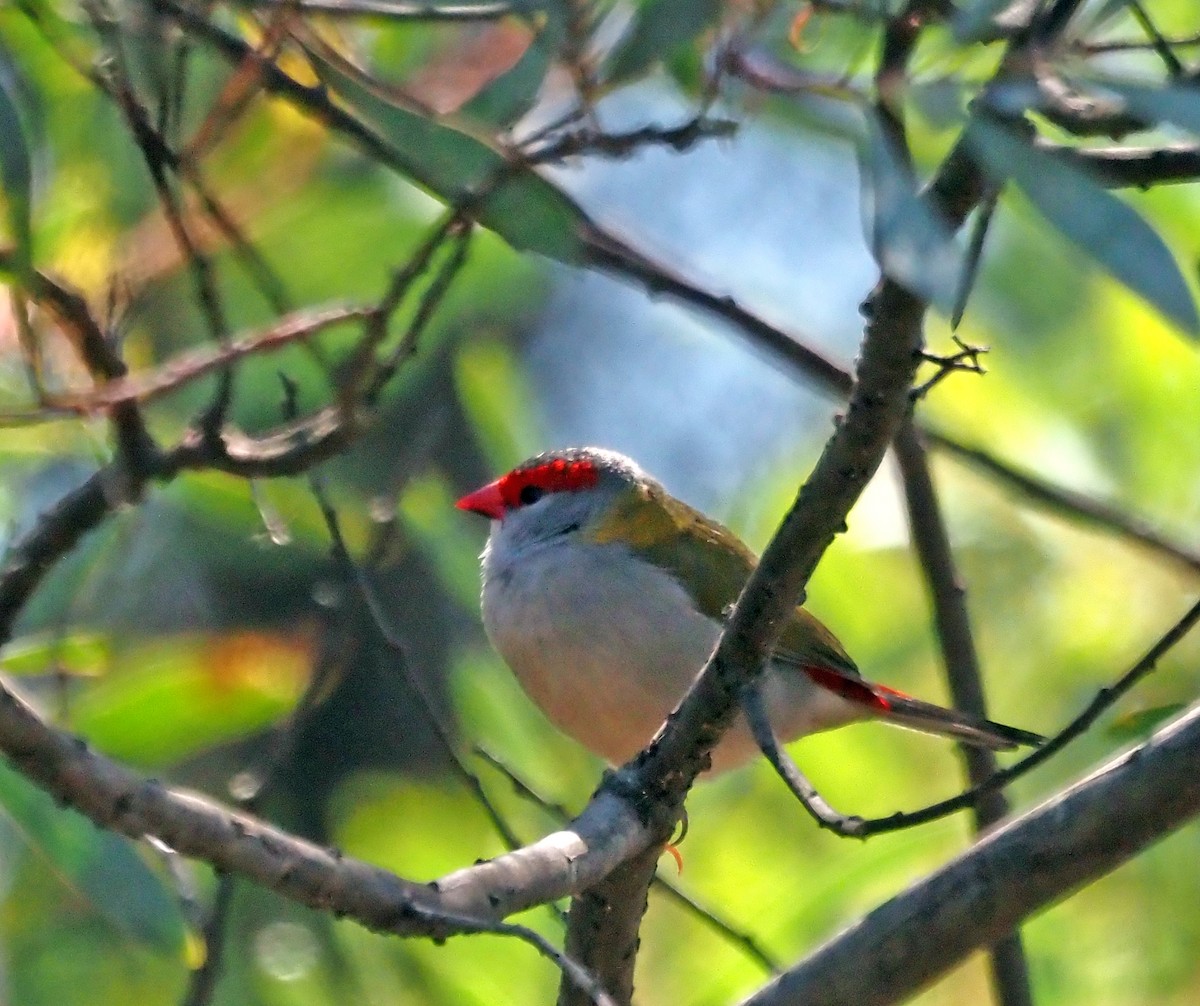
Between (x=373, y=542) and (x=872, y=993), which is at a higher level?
(x=373, y=542)

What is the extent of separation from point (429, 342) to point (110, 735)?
1.19 m

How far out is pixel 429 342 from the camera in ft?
11.5

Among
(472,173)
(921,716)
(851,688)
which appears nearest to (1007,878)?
(472,173)

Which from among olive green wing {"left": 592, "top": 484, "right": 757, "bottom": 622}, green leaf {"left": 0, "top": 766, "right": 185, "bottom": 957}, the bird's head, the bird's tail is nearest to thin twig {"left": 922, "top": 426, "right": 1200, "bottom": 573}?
the bird's tail

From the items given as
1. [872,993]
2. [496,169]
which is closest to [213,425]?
[496,169]

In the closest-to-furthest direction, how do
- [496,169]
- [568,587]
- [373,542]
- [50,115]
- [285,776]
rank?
[496,169] → [50,115] → [373,542] → [568,587] → [285,776]

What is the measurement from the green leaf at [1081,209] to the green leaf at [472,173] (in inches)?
27.4

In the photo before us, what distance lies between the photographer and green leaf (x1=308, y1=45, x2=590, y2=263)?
1806mm

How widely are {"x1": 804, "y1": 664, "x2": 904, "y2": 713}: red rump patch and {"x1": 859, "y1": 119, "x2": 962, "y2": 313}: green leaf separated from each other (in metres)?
2.26

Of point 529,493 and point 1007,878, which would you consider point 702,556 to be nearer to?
point 529,493

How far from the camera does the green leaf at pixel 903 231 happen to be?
3.61 feet

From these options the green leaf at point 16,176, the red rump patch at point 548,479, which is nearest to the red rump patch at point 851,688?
the red rump patch at point 548,479

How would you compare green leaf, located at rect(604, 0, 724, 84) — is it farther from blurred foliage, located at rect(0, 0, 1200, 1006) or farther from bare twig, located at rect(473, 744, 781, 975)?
bare twig, located at rect(473, 744, 781, 975)

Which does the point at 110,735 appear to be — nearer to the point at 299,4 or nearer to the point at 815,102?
the point at 299,4
